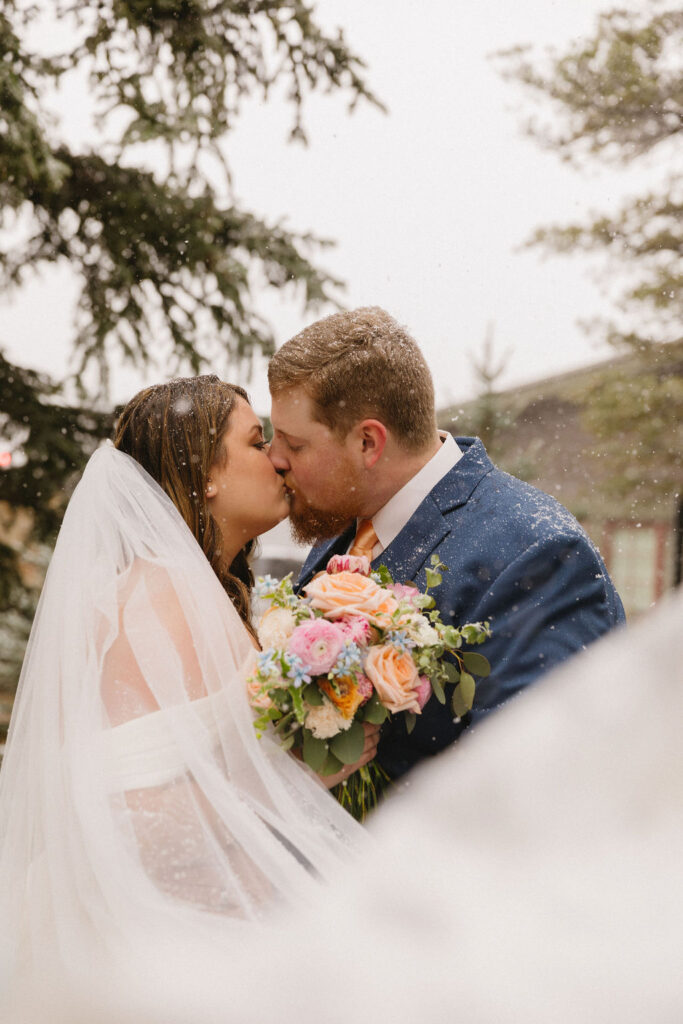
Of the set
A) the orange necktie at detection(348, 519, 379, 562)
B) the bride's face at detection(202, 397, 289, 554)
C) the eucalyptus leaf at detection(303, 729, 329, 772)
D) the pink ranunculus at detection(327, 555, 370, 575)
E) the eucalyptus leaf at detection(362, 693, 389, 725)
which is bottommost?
the eucalyptus leaf at detection(303, 729, 329, 772)

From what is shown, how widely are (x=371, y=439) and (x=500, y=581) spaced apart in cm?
58

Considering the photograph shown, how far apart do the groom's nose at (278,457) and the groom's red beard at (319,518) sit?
8 cm

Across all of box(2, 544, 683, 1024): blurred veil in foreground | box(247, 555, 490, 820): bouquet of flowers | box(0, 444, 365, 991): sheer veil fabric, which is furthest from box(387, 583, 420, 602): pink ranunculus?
box(2, 544, 683, 1024): blurred veil in foreground

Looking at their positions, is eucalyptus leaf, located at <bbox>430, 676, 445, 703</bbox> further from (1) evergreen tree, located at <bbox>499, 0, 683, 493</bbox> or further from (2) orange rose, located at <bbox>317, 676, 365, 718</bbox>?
(1) evergreen tree, located at <bbox>499, 0, 683, 493</bbox>

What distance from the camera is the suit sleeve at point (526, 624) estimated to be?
78.7 inches

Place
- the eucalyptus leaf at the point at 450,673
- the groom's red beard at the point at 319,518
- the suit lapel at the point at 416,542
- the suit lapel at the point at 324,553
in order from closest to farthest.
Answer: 1. the eucalyptus leaf at the point at 450,673
2. the suit lapel at the point at 416,542
3. the groom's red beard at the point at 319,518
4. the suit lapel at the point at 324,553

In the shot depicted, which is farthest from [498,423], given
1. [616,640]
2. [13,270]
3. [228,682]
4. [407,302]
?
[616,640]

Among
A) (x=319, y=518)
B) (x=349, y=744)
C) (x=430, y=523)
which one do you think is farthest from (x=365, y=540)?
(x=349, y=744)

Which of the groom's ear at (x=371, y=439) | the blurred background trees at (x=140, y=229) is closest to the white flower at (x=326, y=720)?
the groom's ear at (x=371, y=439)

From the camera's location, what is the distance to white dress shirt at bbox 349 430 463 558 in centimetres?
243

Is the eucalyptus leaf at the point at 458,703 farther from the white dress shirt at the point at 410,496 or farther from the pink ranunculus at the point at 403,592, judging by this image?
the white dress shirt at the point at 410,496

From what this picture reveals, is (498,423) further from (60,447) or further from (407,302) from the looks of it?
(60,447)

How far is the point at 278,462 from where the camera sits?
251cm

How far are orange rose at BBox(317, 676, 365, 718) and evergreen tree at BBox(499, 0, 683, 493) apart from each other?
4.26 metres
